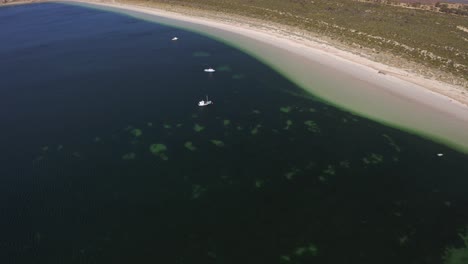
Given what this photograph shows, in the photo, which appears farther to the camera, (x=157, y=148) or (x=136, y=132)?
(x=136, y=132)

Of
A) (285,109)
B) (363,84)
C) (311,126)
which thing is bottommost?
(311,126)

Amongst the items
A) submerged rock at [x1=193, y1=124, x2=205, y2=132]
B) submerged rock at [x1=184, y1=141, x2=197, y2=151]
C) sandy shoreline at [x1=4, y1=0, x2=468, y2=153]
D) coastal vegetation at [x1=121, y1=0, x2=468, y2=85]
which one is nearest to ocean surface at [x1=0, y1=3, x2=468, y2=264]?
submerged rock at [x1=193, y1=124, x2=205, y2=132]

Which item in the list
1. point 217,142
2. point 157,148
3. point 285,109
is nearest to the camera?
point 157,148

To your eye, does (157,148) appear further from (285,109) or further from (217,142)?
(285,109)

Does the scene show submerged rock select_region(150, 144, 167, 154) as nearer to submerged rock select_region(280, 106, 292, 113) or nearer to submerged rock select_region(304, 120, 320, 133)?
submerged rock select_region(280, 106, 292, 113)

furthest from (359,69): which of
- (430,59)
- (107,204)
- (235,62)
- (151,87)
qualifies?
(107,204)

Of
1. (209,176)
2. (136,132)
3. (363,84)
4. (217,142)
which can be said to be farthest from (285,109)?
(136,132)
